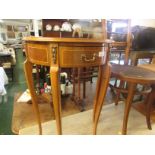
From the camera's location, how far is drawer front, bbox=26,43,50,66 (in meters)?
0.95

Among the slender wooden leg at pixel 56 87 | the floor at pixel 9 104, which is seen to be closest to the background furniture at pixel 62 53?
the slender wooden leg at pixel 56 87

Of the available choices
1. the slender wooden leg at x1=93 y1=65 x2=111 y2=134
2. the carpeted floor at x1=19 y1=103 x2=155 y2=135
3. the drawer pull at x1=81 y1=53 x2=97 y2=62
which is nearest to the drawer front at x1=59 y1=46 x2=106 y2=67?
the drawer pull at x1=81 y1=53 x2=97 y2=62

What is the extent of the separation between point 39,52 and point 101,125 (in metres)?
0.95

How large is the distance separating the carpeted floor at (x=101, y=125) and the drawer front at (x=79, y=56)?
2.32 ft

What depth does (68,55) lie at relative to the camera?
0.95 meters

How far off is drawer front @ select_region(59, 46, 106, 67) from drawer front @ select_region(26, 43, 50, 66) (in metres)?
0.09

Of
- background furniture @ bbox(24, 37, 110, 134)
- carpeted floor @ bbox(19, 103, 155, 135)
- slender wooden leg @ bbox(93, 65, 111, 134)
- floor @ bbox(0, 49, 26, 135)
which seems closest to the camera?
background furniture @ bbox(24, 37, 110, 134)

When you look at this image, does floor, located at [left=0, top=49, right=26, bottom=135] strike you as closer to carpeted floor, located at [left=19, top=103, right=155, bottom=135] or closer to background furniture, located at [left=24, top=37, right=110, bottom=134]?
carpeted floor, located at [left=19, top=103, right=155, bottom=135]

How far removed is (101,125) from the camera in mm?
1530

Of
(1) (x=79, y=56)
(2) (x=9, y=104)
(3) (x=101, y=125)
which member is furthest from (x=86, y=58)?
(2) (x=9, y=104)
